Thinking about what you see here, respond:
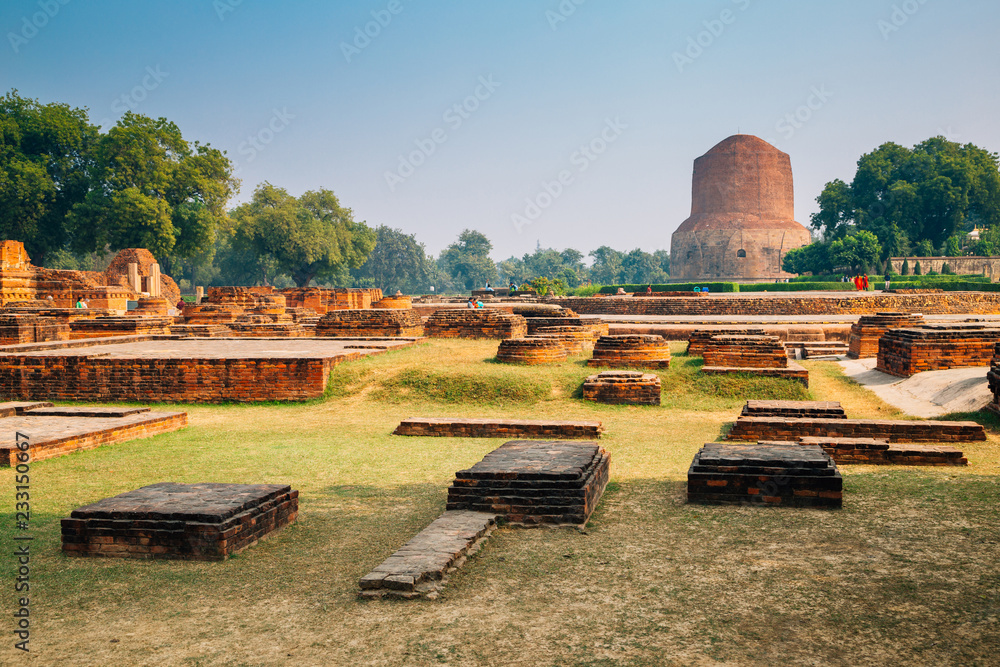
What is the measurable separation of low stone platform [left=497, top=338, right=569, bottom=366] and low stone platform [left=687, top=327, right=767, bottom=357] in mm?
1744

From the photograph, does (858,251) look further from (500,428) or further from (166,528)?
(166,528)

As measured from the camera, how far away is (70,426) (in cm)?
598

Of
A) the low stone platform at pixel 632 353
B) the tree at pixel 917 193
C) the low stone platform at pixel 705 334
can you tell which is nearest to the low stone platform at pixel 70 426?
the low stone platform at pixel 632 353

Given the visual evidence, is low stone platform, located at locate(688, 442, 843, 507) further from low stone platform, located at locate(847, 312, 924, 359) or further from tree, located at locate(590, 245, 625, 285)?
tree, located at locate(590, 245, 625, 285)

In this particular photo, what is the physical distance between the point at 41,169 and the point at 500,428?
93.3ft

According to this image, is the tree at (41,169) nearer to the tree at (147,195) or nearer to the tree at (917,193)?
the tree at (147,195)

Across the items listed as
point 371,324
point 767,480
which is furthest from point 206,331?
point 767,480

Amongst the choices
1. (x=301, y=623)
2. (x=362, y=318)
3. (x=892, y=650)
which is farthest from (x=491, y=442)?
(x=362, y=318)

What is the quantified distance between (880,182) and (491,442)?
4017cm

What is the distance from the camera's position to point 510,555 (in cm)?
313

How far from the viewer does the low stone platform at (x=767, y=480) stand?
3.80 m

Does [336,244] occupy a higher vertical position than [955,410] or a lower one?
higher

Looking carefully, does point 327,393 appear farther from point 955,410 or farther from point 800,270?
point 800,270

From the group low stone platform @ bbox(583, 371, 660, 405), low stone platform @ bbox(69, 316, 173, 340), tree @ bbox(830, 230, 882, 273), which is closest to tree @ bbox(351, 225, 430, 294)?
tree @ bbox(830, 230, 882, 273)
